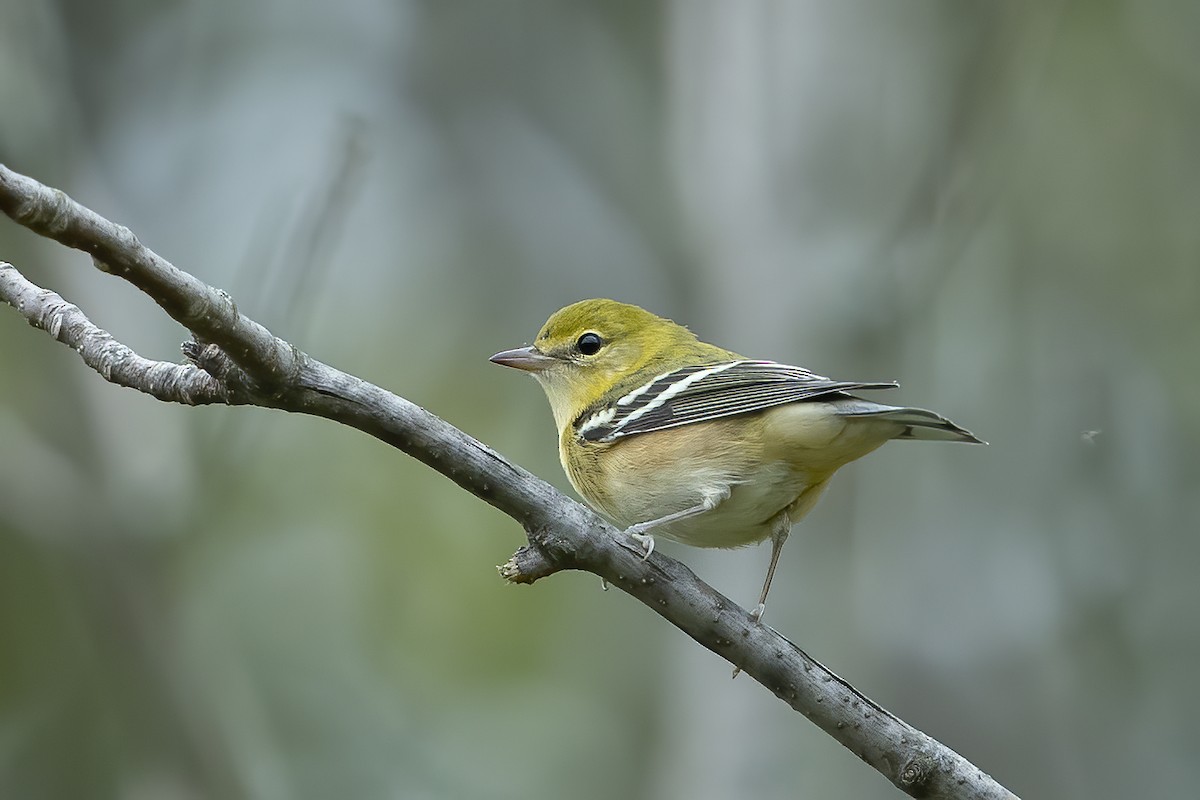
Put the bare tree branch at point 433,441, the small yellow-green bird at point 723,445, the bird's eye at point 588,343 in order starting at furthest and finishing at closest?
the bird's eye at point 588,343
the small yellow-green bird at point 723,445
the bare tree branch at point 433,441

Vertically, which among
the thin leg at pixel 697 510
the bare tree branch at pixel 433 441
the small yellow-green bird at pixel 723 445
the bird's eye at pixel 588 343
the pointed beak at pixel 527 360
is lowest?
the bare tree branch at pixel 433 441

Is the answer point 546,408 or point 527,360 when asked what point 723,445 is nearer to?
point 527,360

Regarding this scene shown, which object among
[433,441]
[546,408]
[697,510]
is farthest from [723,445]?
[546,408]

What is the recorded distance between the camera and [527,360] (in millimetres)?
5227

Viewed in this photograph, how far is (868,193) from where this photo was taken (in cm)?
725

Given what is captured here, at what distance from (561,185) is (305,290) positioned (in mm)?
4459

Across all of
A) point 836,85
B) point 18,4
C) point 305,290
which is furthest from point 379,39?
point 305,290

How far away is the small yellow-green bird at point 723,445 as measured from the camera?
3928 millimetres

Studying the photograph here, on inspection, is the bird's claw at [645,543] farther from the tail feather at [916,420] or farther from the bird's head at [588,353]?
the bird's head at [588,353]

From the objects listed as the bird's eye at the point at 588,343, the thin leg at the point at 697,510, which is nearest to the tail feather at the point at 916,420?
the thin leg at the point at 697,510

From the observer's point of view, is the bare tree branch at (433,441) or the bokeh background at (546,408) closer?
the bare tree branch at (433,441)

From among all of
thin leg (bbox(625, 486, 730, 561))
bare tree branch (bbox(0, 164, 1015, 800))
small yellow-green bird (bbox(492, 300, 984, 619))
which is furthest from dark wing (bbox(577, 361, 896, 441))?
bare tree branch (bbox(0, 164, 1015, 800))

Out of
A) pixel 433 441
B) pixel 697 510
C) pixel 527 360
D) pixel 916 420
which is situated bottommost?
pixel 433 441

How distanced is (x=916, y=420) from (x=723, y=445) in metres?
0.81
